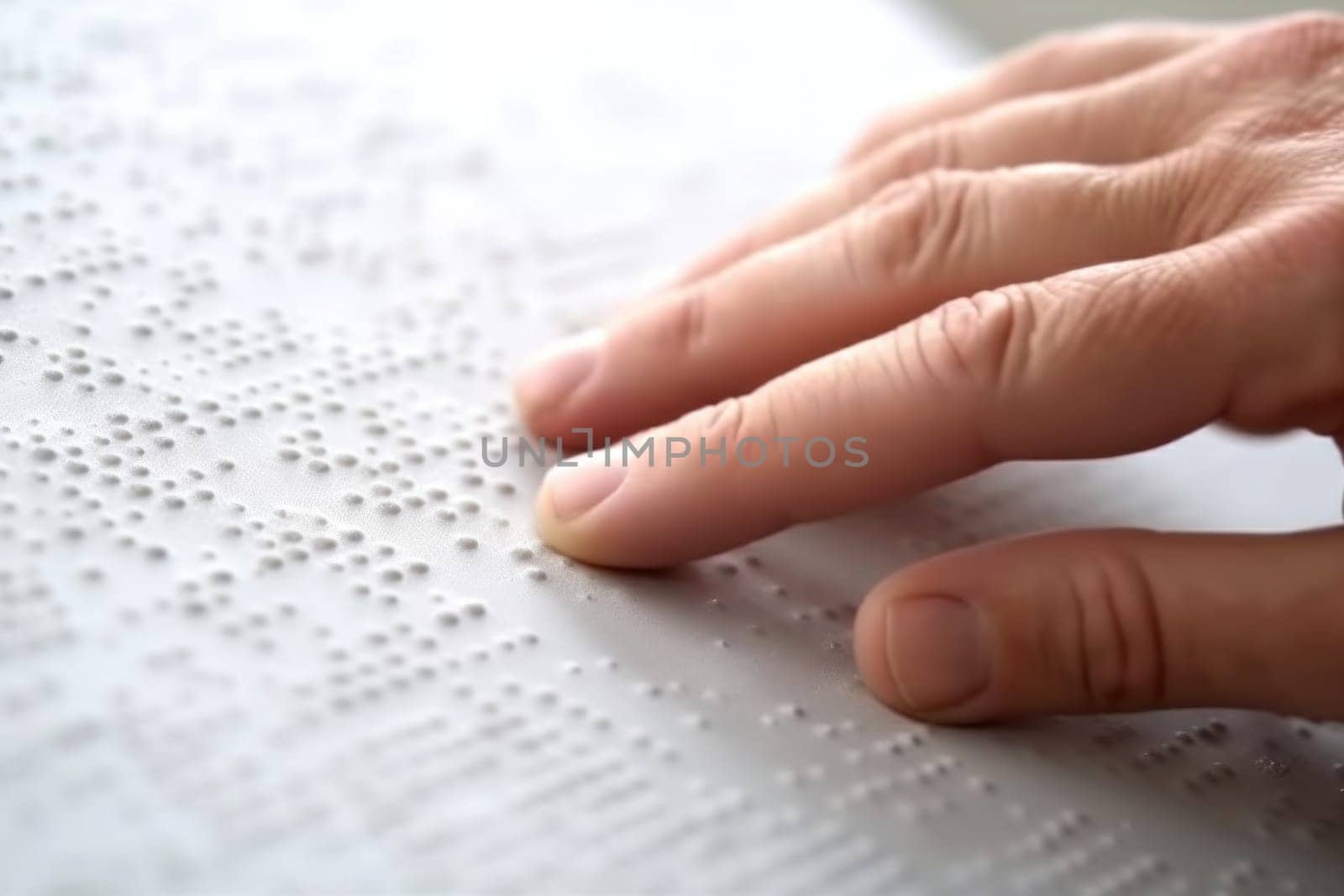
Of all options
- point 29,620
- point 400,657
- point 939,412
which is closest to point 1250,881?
point 939,412

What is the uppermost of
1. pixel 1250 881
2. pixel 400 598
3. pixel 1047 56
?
pixel 1047 56

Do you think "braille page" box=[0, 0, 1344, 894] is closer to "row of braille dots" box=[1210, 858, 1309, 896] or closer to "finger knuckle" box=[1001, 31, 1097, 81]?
"row of braille dots" box=[1210, 858, 1309, 896]

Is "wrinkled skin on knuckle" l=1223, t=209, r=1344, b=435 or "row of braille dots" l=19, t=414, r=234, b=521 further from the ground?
"wrinkled skin on knuckle" l=1223, t=209, r=1344, b=435

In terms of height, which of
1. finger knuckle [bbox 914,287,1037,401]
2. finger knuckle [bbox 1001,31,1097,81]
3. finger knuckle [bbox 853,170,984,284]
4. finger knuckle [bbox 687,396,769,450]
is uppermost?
finger knuckle [bbox 1001,31,1097,81]

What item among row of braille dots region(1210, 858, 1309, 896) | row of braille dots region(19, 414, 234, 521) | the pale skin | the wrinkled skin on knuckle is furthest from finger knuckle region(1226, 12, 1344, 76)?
row of braille dots region(19, 414, 234, 521)

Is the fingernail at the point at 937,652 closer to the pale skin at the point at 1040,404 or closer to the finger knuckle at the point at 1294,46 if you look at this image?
the pale skin at the point at 1040,404

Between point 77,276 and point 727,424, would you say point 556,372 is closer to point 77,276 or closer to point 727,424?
point 727,424

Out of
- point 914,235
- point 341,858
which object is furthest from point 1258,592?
point 341,858

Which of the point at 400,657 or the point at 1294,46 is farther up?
the point at 1294,46
